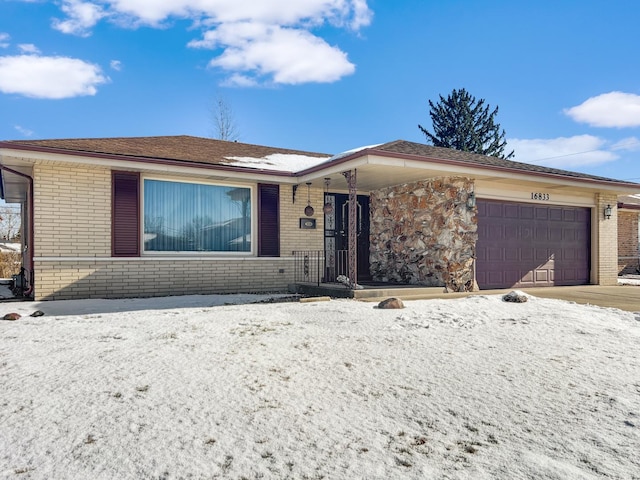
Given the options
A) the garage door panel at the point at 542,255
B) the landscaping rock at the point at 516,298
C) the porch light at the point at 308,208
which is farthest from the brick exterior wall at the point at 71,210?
the garage door panel at the point at 542,255

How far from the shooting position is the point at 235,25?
1127 centimetres

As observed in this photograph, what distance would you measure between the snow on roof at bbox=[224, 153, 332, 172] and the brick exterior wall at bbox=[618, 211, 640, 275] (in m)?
12.6

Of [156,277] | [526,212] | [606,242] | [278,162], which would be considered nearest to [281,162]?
[278,162]

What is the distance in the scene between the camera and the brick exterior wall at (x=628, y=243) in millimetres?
16875

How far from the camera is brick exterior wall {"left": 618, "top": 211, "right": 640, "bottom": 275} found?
1688 centimetres

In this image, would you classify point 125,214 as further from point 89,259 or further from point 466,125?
point 466,125

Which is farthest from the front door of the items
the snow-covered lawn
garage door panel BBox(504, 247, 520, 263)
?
the snow-covered lawn

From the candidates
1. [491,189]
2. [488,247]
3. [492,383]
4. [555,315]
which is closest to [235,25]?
[491,189]

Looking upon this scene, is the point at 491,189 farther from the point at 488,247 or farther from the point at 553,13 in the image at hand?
the point at 553,13

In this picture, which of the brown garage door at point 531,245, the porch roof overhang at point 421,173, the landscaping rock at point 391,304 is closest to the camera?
the landscaping rock at point 391,304

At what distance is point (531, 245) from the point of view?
10703 mm

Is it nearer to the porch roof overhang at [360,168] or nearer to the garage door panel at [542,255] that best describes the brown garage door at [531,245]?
the garage door panel at [542,255]

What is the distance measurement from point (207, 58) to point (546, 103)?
1538 cm

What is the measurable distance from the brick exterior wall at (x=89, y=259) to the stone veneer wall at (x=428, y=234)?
376 cm
